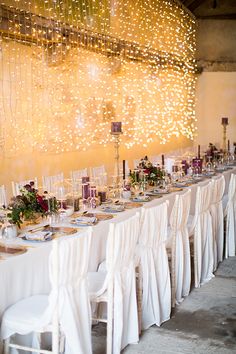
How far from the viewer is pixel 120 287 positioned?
369 cm

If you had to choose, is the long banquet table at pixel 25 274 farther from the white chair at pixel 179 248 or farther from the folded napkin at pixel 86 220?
the white chair at pixel 179 248

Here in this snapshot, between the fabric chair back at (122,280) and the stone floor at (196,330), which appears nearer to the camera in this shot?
the fabric chair back at (122,280)

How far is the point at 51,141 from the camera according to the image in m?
9.27

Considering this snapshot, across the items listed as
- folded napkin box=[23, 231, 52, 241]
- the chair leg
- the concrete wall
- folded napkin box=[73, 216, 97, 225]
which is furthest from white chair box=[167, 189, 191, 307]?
the concrete wall

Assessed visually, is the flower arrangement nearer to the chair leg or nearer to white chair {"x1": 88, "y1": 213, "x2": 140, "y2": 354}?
white chair {"x1": 88, "y1": 213, "x2": 140, "y2": 354}

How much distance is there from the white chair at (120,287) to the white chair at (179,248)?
941mm

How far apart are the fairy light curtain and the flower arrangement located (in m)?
3.81

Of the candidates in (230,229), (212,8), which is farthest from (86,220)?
(212,8)

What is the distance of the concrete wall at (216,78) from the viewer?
14656 millimetres

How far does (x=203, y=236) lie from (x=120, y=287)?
78.3 inches

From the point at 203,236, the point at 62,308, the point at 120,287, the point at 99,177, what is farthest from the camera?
the point at 99,177

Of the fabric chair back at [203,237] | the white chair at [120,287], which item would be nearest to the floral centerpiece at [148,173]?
the fabric chair back at [203,237]

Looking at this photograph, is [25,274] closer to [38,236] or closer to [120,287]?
[38,236]

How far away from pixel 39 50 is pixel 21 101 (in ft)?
3.22
